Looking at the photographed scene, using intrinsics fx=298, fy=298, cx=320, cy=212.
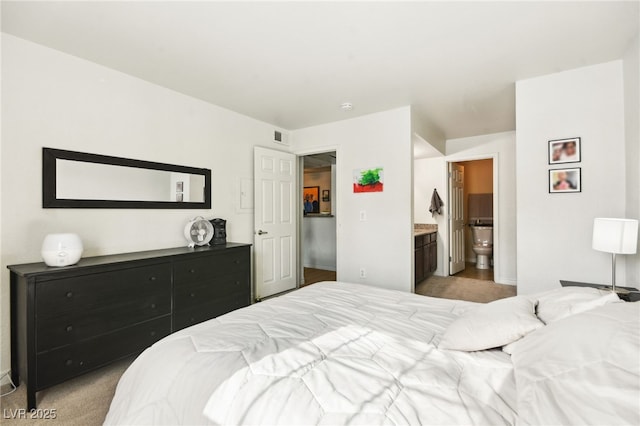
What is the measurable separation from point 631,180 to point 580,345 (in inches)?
92.5

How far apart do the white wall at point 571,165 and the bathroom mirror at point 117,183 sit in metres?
3.35

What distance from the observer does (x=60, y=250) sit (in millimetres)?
2035

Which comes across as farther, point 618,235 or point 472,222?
point 472,222

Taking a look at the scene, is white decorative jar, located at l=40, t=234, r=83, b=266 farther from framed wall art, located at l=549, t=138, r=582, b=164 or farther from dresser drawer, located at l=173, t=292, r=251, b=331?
framed wall art, located at l=549, t=138, r=582, b=164

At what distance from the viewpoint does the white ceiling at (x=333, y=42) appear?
74.2 inches

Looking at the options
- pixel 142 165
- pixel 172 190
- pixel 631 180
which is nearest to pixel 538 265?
pixel 631 180

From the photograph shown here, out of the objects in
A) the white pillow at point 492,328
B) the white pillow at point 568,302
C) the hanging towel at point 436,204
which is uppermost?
the hanging towel at point 436,204

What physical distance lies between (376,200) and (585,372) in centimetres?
318

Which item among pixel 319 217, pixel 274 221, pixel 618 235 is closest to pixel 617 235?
pixel 618 235

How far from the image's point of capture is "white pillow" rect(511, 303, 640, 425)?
668 millimetres

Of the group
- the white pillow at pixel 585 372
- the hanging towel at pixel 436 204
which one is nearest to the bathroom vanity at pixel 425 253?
the hanging towel at pixel 436 204

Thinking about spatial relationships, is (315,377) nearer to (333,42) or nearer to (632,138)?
(333,42)

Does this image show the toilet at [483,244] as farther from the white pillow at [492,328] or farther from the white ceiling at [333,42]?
the white pillow at [492,328]

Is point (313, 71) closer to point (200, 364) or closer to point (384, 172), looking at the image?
point (384, 172)
